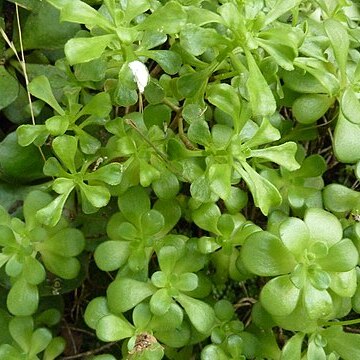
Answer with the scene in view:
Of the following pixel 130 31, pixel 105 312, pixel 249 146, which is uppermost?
pixel 130 31

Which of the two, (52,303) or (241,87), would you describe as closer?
(241,87)

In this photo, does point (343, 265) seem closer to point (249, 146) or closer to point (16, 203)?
point (249, 146)

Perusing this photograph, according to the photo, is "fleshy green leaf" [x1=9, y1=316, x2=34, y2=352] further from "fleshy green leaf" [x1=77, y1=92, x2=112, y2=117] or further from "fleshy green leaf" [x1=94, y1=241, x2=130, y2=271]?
"fleshy green leaf" [x1=77, y1=92, x2=112, y2=117]

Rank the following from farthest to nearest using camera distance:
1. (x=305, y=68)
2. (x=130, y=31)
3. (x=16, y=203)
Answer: (x=16, y=203) < (x=305, y=68) < (x=130, y=31)

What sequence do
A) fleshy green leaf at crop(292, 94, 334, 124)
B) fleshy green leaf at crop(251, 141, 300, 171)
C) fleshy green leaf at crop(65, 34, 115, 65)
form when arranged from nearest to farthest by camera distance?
fleshy green leaf at crop(65, 34, 115, 65) < fleshy green leaf at crop(251, 141, 300, 171) < fleshy green leaf at crop(292, 94, 334, 124)

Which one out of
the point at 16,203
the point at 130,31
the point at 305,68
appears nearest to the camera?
the point at 130,31

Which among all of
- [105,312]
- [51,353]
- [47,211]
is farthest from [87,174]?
[51,353]

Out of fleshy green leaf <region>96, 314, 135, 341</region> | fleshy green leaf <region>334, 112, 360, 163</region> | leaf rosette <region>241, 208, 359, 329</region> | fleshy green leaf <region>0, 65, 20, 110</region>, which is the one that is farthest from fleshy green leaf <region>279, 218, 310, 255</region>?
fleshy green leaf <region>0, 65, 20, 110</region>

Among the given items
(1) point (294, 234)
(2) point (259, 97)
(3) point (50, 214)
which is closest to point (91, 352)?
(3) point (50, 214)

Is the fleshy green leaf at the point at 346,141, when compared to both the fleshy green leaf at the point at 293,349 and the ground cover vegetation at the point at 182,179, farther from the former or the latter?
the fleshy green leaf at the point at 293,349
